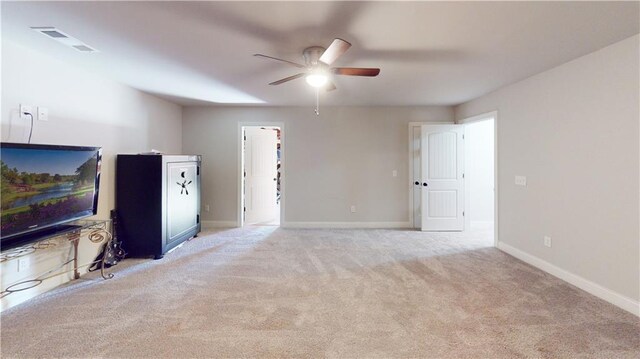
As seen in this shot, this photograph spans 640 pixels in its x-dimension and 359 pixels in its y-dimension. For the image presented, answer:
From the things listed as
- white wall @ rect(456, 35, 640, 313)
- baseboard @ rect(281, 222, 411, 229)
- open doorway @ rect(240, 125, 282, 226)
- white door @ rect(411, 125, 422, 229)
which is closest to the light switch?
white wall @ rect(456, 35, 640, 313)

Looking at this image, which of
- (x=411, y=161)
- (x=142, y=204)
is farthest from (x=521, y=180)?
(x=142, y=204)

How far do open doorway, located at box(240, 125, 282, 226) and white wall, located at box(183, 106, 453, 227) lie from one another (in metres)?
0.23

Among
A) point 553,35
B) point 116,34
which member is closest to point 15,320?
point 116,34

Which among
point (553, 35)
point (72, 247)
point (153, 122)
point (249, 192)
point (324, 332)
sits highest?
point (553, 35)

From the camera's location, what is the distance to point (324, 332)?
6.75 ft

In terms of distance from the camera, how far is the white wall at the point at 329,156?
5309 millimetres

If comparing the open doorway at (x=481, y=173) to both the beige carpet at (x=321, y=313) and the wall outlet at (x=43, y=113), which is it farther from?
the wall outlet at (x=43, y=113)

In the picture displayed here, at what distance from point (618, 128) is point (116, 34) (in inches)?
175

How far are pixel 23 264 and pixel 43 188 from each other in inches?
30.3

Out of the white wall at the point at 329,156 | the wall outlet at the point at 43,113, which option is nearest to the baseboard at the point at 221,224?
the white wall at the point at 329,156

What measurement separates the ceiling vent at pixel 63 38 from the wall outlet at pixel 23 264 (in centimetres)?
199

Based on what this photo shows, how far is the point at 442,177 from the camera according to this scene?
5.08m

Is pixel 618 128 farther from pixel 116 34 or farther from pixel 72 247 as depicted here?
pixel 72 247

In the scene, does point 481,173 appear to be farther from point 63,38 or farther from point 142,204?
point 63,38
